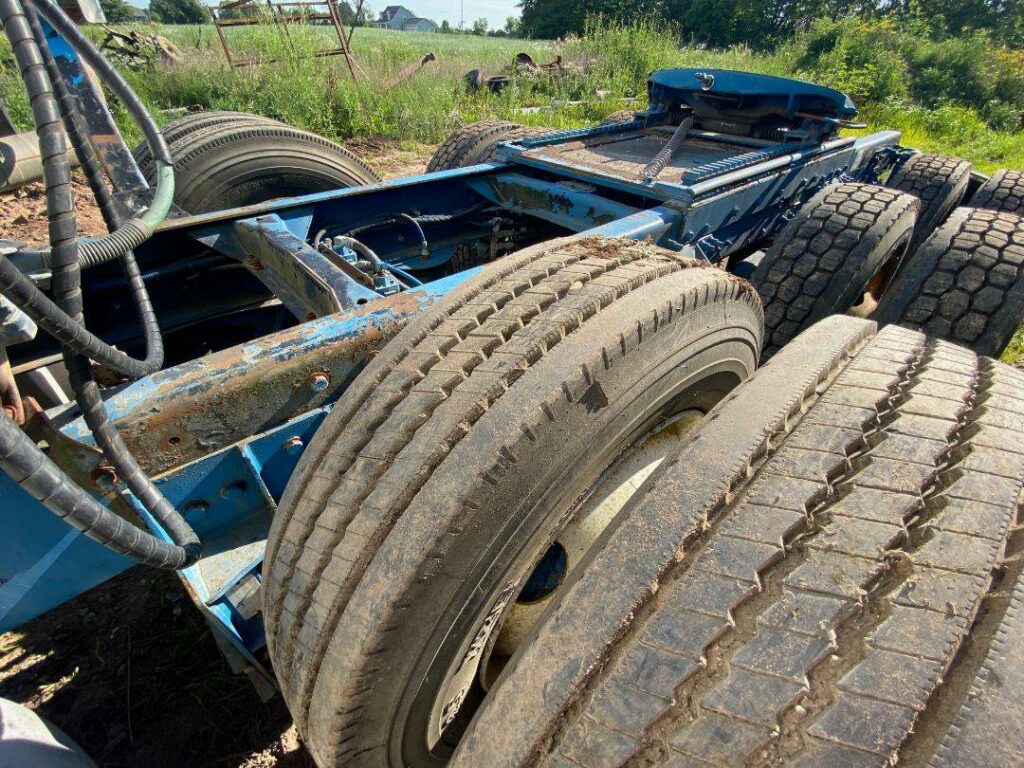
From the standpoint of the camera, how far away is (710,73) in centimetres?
388

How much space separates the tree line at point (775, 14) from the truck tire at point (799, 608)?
29198 mm

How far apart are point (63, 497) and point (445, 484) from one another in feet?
2.17

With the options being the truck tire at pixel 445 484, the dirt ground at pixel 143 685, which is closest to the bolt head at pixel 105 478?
the truck tire at pixel 445 484

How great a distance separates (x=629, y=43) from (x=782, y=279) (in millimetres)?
14354

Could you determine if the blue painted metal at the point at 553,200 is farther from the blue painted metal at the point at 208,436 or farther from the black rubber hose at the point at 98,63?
the black rubber hose at the point at 98,63

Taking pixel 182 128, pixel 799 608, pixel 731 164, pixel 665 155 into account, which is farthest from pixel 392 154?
pixel 799 608

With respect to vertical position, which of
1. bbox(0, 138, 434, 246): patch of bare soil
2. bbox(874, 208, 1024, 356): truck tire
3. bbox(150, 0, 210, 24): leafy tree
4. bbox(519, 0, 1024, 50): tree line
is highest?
bbox(150, 0, 210, 24): leafy tree

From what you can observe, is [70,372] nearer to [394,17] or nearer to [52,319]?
[52,319]

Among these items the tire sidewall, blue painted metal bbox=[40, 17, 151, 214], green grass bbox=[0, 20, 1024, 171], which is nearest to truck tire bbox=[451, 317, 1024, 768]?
the tire sidewall

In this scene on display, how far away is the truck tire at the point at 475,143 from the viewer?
4.33 m

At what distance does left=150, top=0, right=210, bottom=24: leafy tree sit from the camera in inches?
1901

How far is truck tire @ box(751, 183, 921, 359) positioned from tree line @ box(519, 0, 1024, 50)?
26986 mm

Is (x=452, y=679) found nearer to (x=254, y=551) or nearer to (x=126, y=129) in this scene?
(x=254, y=551)

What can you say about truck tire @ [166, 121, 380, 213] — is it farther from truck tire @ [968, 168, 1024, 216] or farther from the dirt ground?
truck tire @ [968, 168, 1024, 216]
